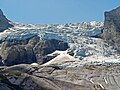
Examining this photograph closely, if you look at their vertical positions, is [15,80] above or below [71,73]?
above

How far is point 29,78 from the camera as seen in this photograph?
13462 centimetres

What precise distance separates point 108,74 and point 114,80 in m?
11.4

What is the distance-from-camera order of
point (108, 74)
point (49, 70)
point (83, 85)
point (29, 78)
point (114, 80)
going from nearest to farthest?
point (29, 78) → point (83, 85) → point (114, 80) → point (108, 74) → point (49, 70)

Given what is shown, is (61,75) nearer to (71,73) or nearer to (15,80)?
(71,73)

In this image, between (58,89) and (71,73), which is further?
(71,73)

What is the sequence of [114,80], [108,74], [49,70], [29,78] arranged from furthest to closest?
[49,70]
[108,74]
[114,80]
[29,78]

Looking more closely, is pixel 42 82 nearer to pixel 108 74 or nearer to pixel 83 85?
pixel 83 85

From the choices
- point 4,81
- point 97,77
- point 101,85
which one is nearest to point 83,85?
point 101,85

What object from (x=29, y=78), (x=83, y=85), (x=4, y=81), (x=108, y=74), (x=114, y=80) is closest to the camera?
(x=4, y=81)

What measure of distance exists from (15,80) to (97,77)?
2419 inches

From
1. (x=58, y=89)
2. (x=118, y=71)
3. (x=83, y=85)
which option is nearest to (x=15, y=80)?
(x=58, y=89)

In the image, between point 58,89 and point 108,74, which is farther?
point 108,74

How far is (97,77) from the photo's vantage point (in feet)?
588

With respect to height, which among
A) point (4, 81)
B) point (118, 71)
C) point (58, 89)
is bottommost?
point (118, 71)
